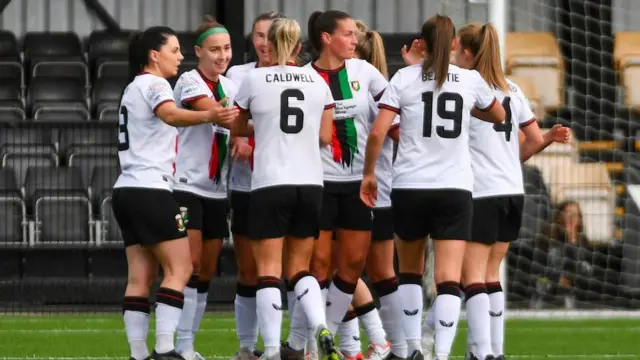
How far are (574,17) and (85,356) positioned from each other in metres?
9.36

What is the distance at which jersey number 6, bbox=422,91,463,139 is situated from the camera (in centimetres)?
898

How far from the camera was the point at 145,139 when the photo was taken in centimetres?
902

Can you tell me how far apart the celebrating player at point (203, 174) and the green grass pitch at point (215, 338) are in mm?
1107

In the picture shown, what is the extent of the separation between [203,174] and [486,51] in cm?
184

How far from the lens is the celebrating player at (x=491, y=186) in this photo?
30.3 ft

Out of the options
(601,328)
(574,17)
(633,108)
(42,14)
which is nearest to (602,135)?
(633,108)

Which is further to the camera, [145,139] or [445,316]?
[145,139]

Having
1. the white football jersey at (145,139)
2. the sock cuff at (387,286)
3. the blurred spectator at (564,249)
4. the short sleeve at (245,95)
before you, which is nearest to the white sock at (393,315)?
the sock cuff at (387,286)

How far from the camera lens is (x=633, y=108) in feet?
57.5

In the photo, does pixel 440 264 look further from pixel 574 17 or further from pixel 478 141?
pixel 574 17

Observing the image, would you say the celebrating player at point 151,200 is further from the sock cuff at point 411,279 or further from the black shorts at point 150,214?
the sock cuff at point 411,279

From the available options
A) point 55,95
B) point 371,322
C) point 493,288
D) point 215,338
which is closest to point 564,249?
point 215,338

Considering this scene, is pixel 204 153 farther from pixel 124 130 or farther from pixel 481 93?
pixel 481 93

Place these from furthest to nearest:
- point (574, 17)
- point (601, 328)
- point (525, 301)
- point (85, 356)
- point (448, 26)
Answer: point (574, 17) < point (525, 301) < point (601, 328) < point (85, 356) < point (448, 26)
